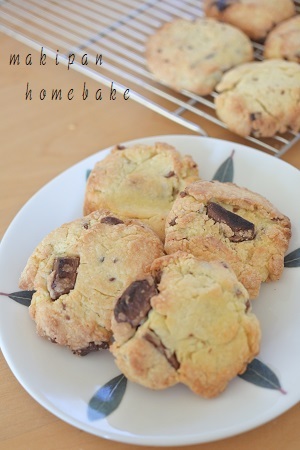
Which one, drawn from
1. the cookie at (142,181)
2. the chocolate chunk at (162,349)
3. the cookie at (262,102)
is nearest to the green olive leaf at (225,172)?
the cookie at (142,181)

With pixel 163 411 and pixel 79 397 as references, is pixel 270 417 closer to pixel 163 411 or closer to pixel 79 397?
pixel 163 411

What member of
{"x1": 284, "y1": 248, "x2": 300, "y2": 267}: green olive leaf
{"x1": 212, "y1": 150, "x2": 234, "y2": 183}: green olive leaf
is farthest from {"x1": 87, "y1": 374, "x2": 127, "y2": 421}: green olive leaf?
{"x1": 212, "y1": 150, "x2": 234, "y2": 183}: green olive leaf

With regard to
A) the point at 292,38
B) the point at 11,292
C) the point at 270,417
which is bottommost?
the point at 11,292

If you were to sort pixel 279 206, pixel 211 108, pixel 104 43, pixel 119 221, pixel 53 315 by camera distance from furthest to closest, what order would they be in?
pixel 104 43
pixel 211 108
pixel 279 206
pixel 119 221
pixel 53 315

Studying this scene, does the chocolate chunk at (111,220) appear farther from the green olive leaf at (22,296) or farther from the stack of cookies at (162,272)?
the green olive leaf at (22,296)

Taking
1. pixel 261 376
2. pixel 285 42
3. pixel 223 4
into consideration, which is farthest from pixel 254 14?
pixel 261 376

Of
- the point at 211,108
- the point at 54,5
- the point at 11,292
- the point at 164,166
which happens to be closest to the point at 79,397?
the point at 11,292

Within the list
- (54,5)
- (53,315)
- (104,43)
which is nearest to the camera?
(53,315)

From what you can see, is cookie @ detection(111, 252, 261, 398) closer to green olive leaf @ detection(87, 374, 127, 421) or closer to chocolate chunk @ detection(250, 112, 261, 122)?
green olive leaf @ detection(87, 374, 127, 421)
